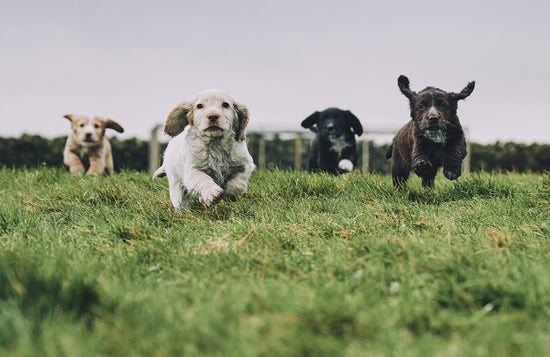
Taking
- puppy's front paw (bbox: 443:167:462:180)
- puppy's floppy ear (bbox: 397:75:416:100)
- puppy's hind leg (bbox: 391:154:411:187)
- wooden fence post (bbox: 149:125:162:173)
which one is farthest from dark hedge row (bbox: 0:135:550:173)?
puppy's front paw (bbox: 443:167:462:180)

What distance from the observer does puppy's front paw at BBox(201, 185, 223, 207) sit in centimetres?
430

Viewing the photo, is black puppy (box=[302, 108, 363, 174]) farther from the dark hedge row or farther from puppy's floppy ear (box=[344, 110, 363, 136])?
the dark hedge row

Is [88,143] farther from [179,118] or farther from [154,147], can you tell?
[154,147]

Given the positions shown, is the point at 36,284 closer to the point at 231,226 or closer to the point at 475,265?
the point at 231,226

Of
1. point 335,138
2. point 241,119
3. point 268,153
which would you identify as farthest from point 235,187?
point 268,153

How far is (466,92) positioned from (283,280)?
333 centimetres

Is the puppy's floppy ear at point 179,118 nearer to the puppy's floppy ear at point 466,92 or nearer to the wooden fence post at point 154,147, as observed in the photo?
the puppy's floppy ear at point 466,92

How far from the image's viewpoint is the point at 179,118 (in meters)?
4.73

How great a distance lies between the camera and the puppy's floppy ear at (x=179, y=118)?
15.4 feet

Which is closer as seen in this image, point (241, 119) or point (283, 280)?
point (283, 280)

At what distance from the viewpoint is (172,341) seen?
1.94m

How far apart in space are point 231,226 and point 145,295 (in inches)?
62.1

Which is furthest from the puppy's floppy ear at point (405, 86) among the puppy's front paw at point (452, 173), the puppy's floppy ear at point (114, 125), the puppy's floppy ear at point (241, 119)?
the puppy's floppy ear at point (114, 125)

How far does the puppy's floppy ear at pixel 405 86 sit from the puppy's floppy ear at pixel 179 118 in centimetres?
229
